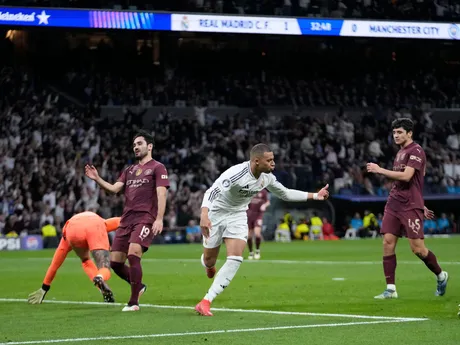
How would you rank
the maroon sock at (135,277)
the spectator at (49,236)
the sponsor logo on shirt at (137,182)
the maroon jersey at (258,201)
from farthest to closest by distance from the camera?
the spectator at (49,236) → the maroon jersey at (258,201) → the sponsor logo on shirt at (137,182) → the maroon sock at (135,277)

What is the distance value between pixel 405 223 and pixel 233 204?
2.94 meters

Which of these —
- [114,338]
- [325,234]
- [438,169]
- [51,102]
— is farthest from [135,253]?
[438,169]

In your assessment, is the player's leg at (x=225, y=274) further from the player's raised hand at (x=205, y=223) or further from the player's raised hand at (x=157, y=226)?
the player's raised hand at (x=157, y=226)

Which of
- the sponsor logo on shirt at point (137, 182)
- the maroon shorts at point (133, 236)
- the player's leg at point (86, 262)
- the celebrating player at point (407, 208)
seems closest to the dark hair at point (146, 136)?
the sponsor logo on shirt at point (137, 182)

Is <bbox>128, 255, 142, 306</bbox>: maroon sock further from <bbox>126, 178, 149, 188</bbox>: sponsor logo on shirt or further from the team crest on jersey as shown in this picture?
the team crest on jersey

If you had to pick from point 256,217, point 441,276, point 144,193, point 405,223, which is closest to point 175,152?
point 256,217

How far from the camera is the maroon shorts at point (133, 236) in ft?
42.6

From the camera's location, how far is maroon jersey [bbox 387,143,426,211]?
1408cm

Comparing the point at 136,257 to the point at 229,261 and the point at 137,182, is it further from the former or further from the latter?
the point at 229,261

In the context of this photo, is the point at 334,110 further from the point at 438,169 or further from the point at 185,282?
the point at 185,282

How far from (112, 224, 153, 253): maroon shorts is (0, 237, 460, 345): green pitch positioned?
31.3 inches

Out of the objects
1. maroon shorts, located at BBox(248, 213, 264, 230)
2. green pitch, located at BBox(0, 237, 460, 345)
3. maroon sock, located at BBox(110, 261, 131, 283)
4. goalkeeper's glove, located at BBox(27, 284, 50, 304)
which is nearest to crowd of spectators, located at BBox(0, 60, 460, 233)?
maroon shorts, located at BBox(248, 213, 264, 230)

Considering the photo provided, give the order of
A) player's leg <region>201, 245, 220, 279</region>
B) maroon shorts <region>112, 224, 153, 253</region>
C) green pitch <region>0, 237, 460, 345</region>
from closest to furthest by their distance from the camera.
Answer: green pitch <region>0, 237, 460, 345</region>, player's leg <region>201, 245, 220, 279</region>, maroon shorts <region>112, 224, 153, 253</region>

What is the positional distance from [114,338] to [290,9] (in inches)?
1332
